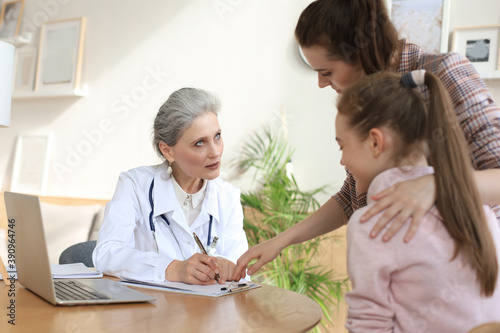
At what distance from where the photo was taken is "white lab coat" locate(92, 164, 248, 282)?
2.00m

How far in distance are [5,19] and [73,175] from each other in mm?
1694

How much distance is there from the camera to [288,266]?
3311 millimetres

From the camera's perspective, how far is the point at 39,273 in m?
1.36

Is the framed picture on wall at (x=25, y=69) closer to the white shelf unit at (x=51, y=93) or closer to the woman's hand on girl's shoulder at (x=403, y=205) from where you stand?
the white shelf unit at (x=51, y=93)

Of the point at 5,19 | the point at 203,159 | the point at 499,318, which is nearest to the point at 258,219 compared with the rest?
the point at 203,159

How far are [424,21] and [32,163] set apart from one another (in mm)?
3481

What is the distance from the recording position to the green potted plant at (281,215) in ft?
10.7

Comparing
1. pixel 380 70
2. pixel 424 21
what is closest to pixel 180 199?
pixel 380 70

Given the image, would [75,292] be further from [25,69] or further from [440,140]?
[25,69]

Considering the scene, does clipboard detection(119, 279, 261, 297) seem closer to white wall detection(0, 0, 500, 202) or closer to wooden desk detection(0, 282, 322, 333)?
wooden desk detection(0, 282, 322, 333)

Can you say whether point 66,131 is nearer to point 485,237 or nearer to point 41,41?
point 41,41

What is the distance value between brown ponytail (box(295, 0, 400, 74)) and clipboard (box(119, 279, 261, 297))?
2.43 feet

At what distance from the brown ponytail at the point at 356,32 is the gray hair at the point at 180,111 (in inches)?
32.6

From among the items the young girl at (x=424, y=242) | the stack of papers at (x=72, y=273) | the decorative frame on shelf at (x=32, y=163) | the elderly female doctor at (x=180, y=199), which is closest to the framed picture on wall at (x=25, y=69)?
the decorative frame on shelf at (x=32, y=163)
